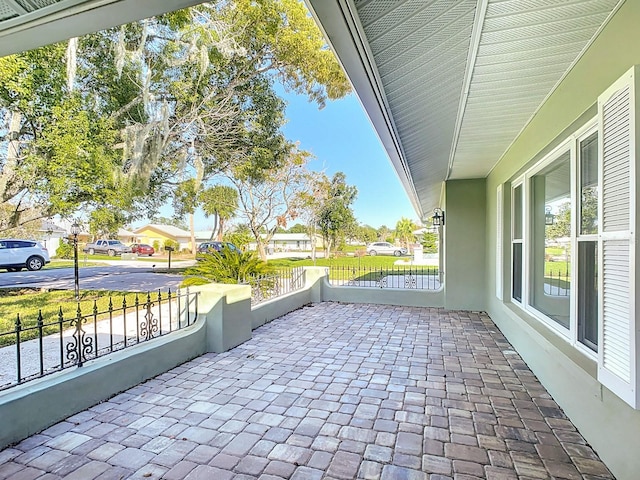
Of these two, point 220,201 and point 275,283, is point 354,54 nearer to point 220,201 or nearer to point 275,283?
point 275,283

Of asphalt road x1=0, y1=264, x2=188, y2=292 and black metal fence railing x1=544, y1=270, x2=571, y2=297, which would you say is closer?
black metal fence railing x1=544, y1=270, x2=571, y2=297

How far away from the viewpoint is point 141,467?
204 cm

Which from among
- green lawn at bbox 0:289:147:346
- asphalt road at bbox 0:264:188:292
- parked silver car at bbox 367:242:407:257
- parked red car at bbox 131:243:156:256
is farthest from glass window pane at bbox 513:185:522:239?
parked red car at bbox 131:243:156:256

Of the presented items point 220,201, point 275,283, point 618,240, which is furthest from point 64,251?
point 618,240

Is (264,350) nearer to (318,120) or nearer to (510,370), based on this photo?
(510,370)

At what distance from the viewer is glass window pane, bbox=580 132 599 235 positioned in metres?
2.42

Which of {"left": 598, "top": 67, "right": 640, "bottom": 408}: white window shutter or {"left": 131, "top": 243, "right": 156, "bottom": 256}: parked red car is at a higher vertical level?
{"left": 598, "top": 67, "right": 640, "bottom": 408}: white window shutter

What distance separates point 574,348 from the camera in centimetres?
266

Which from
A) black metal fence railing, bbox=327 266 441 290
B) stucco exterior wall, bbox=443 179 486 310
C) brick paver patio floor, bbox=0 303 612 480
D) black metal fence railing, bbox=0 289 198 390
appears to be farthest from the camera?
black metal fence railing, bbox=327 266 441 290

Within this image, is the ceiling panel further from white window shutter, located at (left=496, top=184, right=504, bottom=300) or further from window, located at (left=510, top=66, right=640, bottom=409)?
white window shutter, located at (left=496, top=184, right=504, bottom=300)

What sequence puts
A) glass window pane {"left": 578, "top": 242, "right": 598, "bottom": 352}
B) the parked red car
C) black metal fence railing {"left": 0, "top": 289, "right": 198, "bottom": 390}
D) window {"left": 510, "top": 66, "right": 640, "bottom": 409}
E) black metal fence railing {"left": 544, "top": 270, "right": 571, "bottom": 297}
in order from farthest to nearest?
the parked red car → black metal fence railing {"left": 544, "top": 270, "right": 571, "bottom": 297} → black metal fence railing {"left": 0, "top": 289, "right": 198, "bottom": 390} → glass window pane {"left": 578, "top": 242, "right": 598, "bottom": 352} → window {"left": 510, "top": 66, "right": 640, "bottom": 409}

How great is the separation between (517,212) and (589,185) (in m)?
2.39

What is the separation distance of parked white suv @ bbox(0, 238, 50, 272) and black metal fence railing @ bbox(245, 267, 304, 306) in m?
12.1

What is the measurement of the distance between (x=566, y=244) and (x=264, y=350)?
3409 mm
